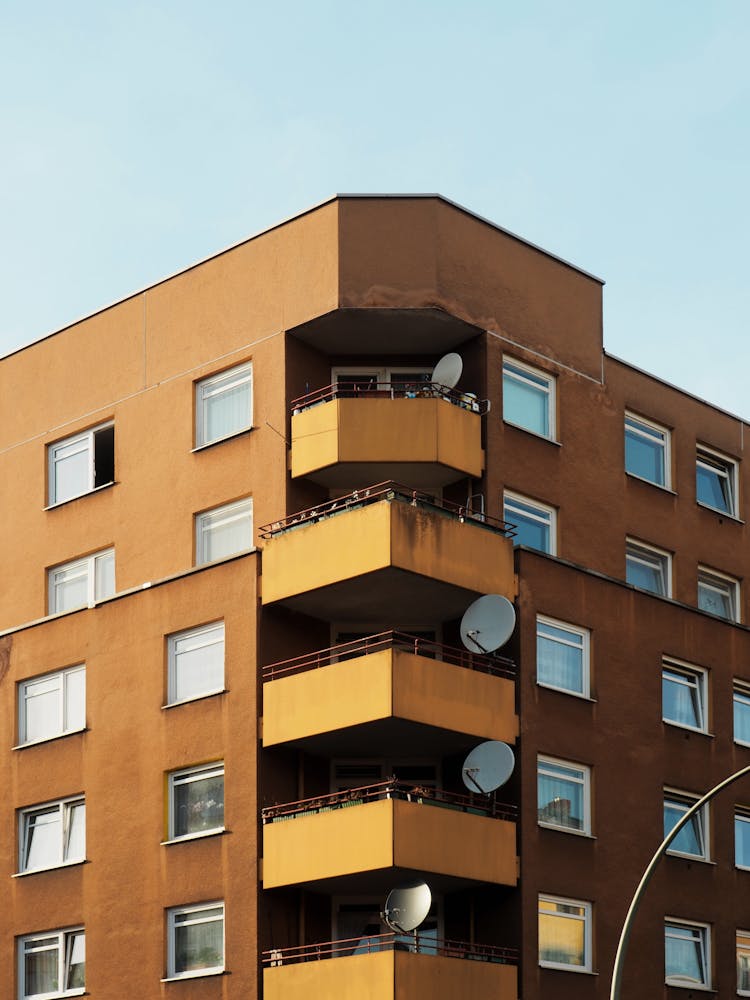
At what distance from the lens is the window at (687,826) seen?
3781 cm

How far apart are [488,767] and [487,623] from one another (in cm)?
247

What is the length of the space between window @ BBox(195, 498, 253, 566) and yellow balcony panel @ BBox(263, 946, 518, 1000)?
7.91 metres

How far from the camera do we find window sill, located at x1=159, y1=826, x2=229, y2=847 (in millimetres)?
34594

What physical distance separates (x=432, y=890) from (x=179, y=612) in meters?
6.87

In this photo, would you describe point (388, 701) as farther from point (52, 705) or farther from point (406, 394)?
point (52, 705)

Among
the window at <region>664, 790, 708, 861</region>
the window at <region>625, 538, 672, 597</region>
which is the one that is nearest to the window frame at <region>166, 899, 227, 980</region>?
the window at <region>664, 790, 708, 861</region>

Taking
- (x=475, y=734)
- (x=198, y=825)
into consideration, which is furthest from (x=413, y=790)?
(x=198, y=825)

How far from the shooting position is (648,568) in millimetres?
40250

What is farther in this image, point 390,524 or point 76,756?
point 76,756

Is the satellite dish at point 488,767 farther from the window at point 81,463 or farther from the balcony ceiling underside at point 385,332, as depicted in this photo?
the window at point 81,463

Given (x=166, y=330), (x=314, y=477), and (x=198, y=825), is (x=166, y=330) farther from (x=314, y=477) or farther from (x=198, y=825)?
(x=198, y=825)

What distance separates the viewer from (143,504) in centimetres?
3891

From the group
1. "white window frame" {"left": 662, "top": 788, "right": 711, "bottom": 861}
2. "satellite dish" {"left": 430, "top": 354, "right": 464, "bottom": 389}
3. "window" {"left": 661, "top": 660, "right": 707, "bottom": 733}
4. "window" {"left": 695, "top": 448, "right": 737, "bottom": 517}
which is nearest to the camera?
"satellite dish" {"left": 430, "top": 354, "right": 464, "bottom": 389}

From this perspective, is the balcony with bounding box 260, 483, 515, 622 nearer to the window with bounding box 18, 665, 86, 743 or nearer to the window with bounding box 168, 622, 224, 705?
the window with bounding box 168, 622, 224, 705
